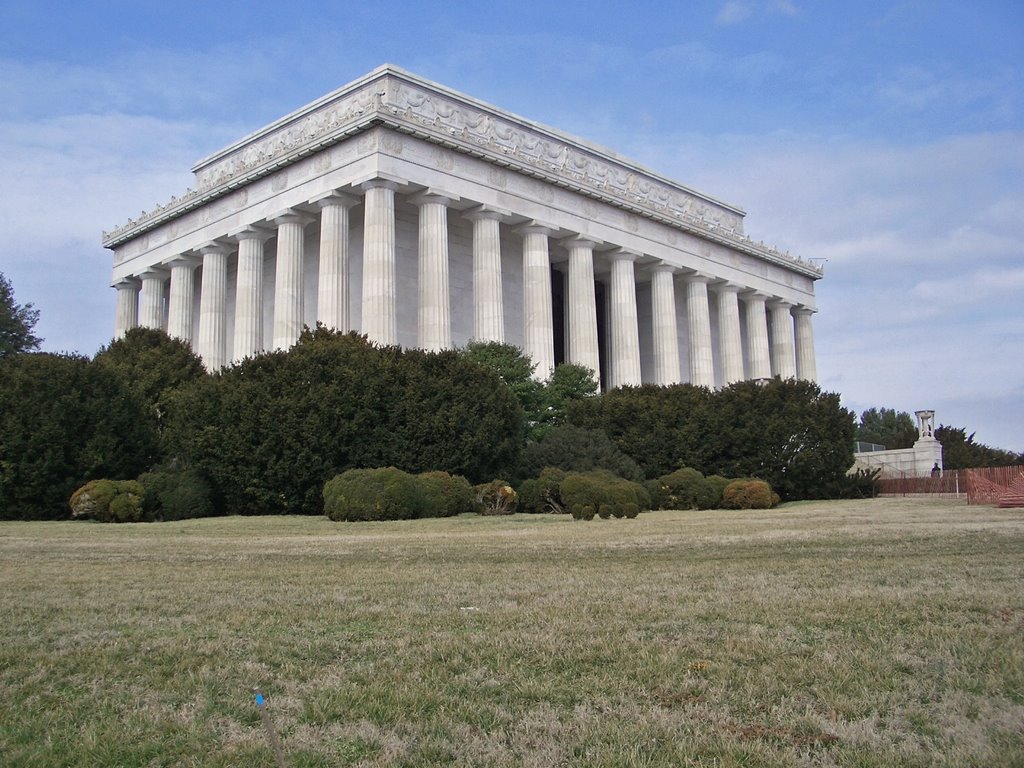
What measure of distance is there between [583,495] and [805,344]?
6092 centimetres

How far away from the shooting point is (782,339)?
85.5m

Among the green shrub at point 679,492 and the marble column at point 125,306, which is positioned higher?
the marble column at point 125,306

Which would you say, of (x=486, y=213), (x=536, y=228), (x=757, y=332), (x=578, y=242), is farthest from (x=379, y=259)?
(x=757, y=332)

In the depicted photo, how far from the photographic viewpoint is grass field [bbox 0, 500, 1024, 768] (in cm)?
507

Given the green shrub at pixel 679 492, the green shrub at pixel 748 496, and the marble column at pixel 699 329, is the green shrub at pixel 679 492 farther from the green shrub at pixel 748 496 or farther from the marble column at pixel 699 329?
the marble column at pixel 699 329

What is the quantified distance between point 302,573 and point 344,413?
2410cm

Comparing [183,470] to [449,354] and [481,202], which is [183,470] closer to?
[449,354]

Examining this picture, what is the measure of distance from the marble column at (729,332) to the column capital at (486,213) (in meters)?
25.3

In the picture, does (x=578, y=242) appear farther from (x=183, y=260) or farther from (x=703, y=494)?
(x=703, y=494)

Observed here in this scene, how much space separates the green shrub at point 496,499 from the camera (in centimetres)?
3503

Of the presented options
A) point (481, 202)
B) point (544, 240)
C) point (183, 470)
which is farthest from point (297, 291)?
point (183, 470)

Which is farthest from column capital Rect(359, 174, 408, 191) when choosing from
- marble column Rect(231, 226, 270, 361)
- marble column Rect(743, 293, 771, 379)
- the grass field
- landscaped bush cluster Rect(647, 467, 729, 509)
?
the grass field

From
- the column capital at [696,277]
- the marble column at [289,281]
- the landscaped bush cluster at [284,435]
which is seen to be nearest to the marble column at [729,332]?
the column capital at [696,277]

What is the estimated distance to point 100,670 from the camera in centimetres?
705
